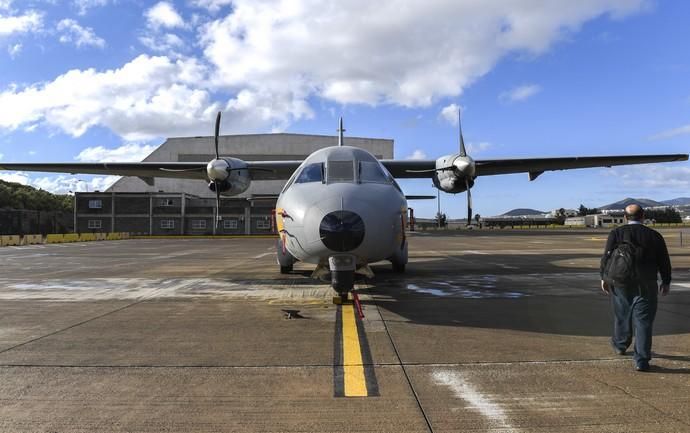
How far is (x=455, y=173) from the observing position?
15.3 m

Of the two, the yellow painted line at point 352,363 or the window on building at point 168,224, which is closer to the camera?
the yellow painted line at point 352,363

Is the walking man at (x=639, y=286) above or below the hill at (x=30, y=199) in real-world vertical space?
below

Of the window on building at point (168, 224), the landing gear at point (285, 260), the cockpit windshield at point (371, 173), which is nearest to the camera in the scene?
the cockpit windshield at point (371, 173)

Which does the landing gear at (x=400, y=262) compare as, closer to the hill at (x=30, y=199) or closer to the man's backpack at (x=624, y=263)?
the man's backpack at (x=624, y=263)

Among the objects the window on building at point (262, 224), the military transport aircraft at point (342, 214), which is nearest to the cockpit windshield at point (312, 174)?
the military transport aircraft at point (342, 214)

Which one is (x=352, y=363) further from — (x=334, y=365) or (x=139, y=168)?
(x=139, y=168)

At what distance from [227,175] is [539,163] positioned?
11125mm

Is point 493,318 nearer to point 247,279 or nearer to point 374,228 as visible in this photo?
point 374,228

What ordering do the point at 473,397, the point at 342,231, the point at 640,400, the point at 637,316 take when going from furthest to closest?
1. the point at 342,231
2. the point at 637,316
3. the point at 473,397
4. the point at 640,400

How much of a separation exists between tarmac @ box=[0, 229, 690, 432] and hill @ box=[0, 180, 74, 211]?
76.0 metres

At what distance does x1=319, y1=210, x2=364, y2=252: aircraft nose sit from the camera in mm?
6602

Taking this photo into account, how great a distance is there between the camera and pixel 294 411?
3672 millimetres

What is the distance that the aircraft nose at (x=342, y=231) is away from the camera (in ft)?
21.7

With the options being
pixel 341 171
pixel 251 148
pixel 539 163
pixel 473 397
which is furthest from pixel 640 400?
pixel 251 148
